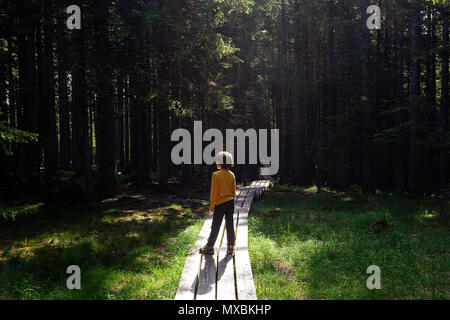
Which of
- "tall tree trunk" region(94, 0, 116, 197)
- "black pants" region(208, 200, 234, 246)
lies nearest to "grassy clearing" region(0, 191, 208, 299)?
"black pants" region(208, 200, 234, 246)

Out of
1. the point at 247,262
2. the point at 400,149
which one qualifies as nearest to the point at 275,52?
the point at 400,149

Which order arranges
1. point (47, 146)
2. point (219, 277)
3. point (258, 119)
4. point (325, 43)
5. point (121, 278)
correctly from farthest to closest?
1. point (258, 119)
2. point (325, 43)
3. point (47, 146)
4. point (121, 278)
5. point (219, 277)

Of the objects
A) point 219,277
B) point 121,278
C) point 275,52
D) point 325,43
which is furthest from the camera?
point 275,52

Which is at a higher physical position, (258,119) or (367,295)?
(258,119)

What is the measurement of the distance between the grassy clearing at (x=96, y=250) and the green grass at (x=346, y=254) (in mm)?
1899

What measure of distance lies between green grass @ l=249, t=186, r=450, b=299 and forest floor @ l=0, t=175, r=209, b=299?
1898mm

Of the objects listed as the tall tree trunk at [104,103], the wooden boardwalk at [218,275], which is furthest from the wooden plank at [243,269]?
the tall tree trunk at [104,103]

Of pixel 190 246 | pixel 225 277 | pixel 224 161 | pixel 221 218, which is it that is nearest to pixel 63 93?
pixel 190 246

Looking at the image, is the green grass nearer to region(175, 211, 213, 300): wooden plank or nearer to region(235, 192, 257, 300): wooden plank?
region(235, 192, 257, 300): wooden plank

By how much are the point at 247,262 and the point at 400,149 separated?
59.2 feet

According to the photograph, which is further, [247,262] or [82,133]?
[82,133]

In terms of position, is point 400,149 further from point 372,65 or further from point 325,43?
point 325,43

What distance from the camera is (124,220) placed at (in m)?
11.3

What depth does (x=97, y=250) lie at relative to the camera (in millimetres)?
8031
